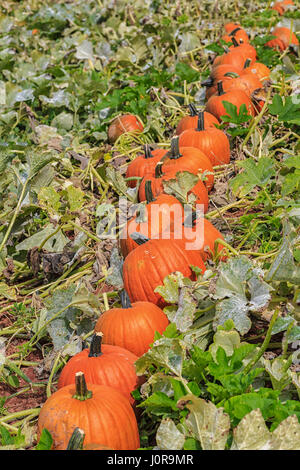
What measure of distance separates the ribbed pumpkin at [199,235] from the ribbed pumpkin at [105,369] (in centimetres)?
69

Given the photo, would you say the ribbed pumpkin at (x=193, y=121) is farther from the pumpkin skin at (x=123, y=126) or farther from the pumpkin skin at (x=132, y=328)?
the pumpkin skin at (x=132, y=328)

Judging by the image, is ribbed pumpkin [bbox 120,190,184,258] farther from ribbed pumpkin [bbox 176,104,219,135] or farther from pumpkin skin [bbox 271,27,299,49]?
pumpkin skin [bbox 271,27,299,49]

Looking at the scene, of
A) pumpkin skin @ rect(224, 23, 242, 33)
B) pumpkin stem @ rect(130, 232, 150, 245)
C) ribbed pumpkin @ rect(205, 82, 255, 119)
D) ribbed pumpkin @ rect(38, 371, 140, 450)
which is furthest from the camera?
pumpkin skin @ rect(224, 23, 242, 33)

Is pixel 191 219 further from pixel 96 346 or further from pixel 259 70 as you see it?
pixel 259 70

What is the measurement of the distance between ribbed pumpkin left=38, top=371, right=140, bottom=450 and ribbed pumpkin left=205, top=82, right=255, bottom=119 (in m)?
2.76

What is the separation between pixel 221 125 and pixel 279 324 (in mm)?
2312

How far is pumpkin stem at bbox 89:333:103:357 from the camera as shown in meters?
2.16

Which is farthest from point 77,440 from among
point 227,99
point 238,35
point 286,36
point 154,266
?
point 238,35

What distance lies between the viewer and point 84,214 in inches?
144

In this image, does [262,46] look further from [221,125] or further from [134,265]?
[134,265]

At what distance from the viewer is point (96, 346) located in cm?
217

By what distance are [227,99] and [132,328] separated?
238 cm

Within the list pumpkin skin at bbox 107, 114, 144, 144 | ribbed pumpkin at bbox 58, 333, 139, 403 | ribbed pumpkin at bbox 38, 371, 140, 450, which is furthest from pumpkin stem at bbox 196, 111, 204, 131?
ribbed pumpkin at bbox 38, 371, 140, 450
